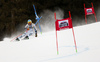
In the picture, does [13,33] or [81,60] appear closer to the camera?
[81,60]

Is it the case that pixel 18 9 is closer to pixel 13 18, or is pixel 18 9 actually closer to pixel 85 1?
pixel 13 18

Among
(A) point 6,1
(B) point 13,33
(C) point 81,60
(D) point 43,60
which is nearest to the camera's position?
(C) point 81,60

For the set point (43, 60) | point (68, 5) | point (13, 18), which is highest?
point (68, 5)

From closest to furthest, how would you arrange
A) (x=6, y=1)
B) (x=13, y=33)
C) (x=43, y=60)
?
(x=43, y=60) < (x=13, y=33) < (x=6, y=1)

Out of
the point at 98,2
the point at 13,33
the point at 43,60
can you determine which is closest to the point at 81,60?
the point at 43,60

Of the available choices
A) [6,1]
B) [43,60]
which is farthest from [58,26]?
[6,1]

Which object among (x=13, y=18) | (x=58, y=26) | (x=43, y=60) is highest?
(x=13, y=18)

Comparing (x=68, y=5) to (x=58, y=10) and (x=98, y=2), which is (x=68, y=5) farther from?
(x=98, y=2)

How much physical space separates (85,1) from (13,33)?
10271 mm

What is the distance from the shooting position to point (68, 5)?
22.1 m

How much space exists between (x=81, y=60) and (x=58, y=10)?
18.4 meters

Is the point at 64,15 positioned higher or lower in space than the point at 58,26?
higher

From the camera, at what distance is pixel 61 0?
2242cm

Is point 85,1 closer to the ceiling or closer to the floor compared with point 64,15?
closer to the ceiling
